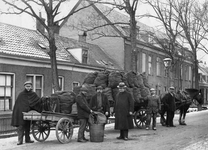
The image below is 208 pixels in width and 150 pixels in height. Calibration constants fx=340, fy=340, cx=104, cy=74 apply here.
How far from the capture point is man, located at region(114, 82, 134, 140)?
11125mm

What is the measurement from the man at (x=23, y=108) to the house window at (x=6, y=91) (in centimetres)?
831

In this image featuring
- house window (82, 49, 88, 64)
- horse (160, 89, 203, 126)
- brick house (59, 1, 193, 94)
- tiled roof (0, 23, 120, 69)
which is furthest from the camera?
brick house (59, 1, 193, 94)

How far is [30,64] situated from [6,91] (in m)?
2.57

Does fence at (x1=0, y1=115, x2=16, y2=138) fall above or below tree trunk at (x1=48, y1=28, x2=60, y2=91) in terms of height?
below

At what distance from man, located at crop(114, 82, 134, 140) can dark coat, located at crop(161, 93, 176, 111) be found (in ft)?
14.7

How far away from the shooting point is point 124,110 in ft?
37.0

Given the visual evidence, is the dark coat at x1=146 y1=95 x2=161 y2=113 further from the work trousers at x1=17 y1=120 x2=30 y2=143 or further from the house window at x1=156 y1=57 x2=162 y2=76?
the house window at x1=156 y1=57 x2=162 y2=76

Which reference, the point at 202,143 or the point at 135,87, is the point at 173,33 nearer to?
the point at 135,87

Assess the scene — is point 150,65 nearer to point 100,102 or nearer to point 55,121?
point 100,102

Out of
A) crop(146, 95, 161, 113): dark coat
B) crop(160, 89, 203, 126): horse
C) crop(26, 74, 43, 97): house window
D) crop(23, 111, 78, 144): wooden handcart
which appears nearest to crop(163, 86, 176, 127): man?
crop(160, 89, 203, 126): horse

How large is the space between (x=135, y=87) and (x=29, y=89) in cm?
484

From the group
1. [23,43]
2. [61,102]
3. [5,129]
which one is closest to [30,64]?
[23,43]

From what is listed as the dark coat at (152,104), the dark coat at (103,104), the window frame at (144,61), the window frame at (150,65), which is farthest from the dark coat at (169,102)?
the window frame at (150,65)

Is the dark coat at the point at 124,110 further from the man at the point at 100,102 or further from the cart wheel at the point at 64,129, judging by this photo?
the cart wheel at the point at 64,129
